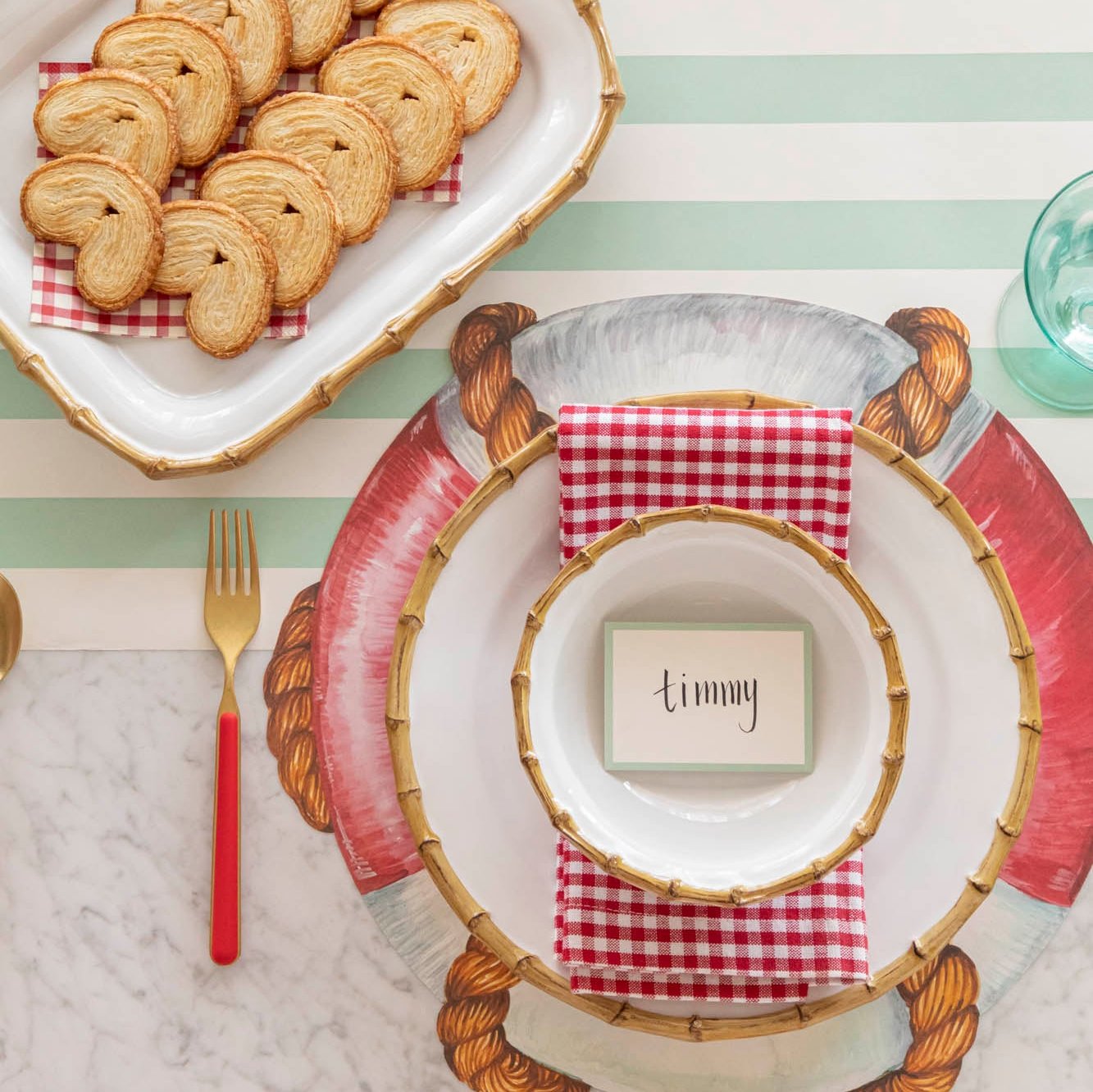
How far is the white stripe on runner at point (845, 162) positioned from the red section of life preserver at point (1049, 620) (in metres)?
0.20

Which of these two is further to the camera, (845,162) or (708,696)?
(845,162)

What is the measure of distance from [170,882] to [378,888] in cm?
17

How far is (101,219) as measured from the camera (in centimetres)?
78

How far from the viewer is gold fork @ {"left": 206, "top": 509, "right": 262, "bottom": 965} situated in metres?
0.81

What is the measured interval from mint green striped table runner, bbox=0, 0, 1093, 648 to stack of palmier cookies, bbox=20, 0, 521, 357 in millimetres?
111

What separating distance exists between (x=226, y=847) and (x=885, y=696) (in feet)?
1.64

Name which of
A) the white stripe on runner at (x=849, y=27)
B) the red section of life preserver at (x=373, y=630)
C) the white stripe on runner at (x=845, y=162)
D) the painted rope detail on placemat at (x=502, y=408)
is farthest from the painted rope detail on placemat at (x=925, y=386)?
the red section of life preserver at (x=373, y=630)

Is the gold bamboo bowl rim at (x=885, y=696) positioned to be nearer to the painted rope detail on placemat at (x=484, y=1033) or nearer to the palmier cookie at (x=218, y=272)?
the painted rope detail on placemat at (x=484, y=1033)

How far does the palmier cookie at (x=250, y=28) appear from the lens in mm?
791

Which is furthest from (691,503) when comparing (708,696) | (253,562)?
(253,562)

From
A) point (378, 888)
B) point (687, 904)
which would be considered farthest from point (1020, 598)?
point (378, 888)

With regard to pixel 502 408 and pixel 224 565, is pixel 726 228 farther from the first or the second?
pixel 224 565

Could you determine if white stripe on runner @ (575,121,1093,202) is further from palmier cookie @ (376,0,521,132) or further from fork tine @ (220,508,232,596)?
fork tine @ (220,508,232,596)

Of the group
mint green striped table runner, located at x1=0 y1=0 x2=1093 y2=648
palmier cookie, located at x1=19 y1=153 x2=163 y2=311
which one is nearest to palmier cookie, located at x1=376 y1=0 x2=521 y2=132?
mint green striped table runner, located at x1=0 y1=0 x2=1093 y2=648
